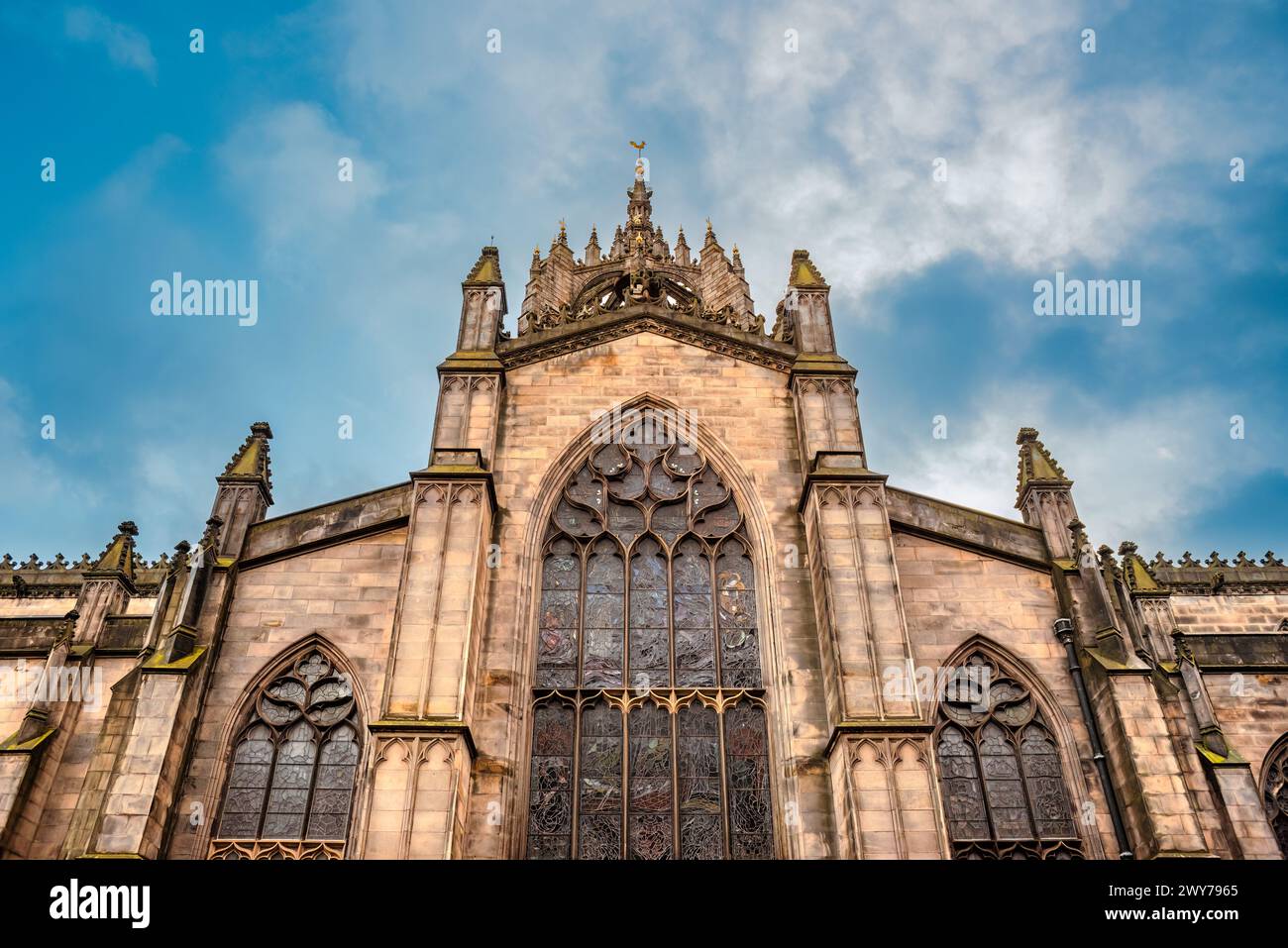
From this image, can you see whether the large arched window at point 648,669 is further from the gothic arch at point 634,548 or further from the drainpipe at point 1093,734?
the drainpipe at point 1093,734

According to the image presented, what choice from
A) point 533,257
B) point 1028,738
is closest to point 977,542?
point 1028,738

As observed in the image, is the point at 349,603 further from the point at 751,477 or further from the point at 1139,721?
the point at 1139,721

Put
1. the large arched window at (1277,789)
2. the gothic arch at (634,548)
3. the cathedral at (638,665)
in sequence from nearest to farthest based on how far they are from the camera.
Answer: the cathedral at (638,665) < the gothic arch at (634,548) < the large arched window at (1277,789)

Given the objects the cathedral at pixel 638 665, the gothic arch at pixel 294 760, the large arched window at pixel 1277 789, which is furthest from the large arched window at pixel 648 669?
the large arched window at pixel 1277 789

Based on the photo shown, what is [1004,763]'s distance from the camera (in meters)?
15.0

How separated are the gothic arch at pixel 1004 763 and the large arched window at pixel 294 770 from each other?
27.4ft

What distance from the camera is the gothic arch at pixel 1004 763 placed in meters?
14.3

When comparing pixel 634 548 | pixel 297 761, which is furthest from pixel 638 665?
pixel 297 761

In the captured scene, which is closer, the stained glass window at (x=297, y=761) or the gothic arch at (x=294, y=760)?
the gothic arch at (x=294, y=760)

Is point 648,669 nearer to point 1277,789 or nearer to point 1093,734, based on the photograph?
point 1093,734

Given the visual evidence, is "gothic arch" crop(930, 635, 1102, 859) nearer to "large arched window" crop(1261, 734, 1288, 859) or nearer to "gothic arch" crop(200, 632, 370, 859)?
"large arched window" crop(1261, 734, 1288, 859)

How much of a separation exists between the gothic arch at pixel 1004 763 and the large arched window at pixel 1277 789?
4.66m

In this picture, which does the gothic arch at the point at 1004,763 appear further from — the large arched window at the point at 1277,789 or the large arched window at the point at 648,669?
the large arched window at the point at 1277,789

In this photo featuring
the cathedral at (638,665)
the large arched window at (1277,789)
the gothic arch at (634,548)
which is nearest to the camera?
the cathedral at (638,665)
